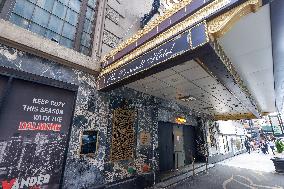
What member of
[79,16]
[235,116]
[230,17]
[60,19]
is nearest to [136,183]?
[230,17]

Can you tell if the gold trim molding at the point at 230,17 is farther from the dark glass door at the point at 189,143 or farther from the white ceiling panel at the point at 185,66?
the dark glass door at the point at 189,143

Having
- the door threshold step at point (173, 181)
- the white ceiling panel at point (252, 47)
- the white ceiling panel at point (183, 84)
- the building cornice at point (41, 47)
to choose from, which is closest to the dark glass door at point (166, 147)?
the door threshold step at point (173, 181)

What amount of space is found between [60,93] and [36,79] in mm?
747

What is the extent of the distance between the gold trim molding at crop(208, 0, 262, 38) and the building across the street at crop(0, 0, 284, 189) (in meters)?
0.02

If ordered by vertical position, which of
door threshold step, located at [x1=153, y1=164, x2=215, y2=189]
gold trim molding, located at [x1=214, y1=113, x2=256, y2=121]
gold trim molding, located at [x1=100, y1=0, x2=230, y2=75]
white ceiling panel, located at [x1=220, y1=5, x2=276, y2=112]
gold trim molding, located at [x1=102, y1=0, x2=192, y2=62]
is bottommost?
door threshold step, located at [x1=153, y1=164, x2=215, y2=189]

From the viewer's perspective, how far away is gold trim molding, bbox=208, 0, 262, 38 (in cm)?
270

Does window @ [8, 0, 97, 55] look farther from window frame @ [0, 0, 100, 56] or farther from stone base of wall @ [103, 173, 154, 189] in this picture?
stone base of wall @ [103, 173, 154, 189]

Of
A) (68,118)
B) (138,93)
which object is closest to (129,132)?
(138,93)

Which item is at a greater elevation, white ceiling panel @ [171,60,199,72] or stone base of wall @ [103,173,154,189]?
white ceiling panel @ [171,60,199,72]

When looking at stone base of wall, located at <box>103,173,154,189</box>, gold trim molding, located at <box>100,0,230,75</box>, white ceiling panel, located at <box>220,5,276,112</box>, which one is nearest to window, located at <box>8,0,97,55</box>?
gold trim molding, located at <box>100,0,230,75</box>

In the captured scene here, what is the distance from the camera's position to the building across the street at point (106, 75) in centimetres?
349

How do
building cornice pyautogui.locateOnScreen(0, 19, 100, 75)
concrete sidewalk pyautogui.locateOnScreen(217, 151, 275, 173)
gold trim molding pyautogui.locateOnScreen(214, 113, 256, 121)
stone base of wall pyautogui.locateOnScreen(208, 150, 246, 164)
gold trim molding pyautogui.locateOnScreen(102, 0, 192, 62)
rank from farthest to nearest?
1. stone base of wall pyautogui.locateOnScreen(208, 150, 246, 164)
2. gold trim molding pyautogui.locateOnScreen(214, 113, 256, 121)
3. concrete sidewalk pyautogui.locateOnScreen(217, 151, 275, 173)
4. building cornice pyautogui.locateOnScreen(0, 19, 100, 75)
5. gold trim molding pyautogui.locateOnScreen(102, 0, 192, 62)

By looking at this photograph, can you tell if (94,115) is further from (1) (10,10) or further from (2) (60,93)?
(1) (10,10)

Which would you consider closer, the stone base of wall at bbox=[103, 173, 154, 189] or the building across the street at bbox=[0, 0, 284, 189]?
the building across the street at bbox=[0, 0, 284, 189]
